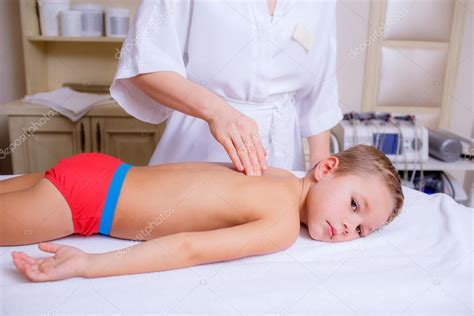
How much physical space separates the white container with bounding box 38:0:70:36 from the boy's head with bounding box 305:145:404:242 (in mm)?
2157

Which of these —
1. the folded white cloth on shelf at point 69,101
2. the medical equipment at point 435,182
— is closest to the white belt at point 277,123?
the medical equipment at point 435,182

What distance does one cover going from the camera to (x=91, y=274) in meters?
0.90

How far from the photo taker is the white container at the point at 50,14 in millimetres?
2699

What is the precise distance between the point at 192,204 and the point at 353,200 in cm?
41

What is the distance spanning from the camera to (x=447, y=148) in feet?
8.21

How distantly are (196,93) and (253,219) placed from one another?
338 millimetres

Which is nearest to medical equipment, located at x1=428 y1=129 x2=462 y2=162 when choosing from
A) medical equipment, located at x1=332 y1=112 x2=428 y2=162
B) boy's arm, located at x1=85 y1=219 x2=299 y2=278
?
medical equipment, located at x1=332 y1=112 x2=428 y2=162

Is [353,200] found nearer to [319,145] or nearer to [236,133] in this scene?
[236,133]

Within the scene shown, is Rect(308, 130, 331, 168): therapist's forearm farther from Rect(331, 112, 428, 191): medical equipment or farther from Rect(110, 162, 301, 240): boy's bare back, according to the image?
Rect(331, 112, 428, 191): medical equipment

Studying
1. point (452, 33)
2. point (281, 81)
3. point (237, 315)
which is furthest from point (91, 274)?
point (452, 33)

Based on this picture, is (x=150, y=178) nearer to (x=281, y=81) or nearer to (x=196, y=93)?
(x=196, y=93)

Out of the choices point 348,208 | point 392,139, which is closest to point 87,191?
point 348,208

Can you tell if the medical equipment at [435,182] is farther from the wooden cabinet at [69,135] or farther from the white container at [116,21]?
the white container at [116,21]

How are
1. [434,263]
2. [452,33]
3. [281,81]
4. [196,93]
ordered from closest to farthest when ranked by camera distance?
[434,263] → [196,93] → [281,81] → [452,33]
